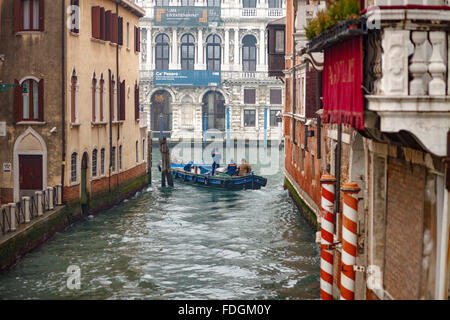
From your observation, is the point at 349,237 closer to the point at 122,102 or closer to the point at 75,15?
the point at 75,15

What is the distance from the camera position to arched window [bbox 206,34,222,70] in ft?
184

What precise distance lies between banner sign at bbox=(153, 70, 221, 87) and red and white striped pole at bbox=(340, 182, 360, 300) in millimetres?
47976

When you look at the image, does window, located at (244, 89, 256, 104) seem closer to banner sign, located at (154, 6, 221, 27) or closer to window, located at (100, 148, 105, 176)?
banner sign, located at (154, 6, 221, 27)

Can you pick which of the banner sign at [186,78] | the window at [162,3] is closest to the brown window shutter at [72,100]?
the banner sign at [186,78]

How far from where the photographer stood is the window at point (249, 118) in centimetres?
5597

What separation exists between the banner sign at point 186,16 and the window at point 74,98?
36169 mm

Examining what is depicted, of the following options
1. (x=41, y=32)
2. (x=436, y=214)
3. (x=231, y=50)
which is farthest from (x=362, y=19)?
(x=231, y=50)

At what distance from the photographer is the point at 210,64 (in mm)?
56094

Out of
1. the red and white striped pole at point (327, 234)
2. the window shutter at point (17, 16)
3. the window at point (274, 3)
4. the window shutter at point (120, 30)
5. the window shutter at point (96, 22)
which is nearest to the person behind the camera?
the red and white striped pole at point (327, 234)

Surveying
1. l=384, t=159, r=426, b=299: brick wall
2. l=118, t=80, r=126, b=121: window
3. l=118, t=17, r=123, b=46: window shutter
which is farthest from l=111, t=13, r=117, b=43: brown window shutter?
l=384, t=159, r=426, b=299: brick wall

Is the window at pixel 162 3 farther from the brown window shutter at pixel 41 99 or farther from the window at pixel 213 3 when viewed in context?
the brown window shutter at pixel 41 99

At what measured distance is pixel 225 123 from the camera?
5641 cm

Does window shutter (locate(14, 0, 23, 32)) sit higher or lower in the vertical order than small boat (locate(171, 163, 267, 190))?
higher

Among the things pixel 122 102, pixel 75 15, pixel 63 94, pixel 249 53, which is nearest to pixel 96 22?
pixel 75 15
